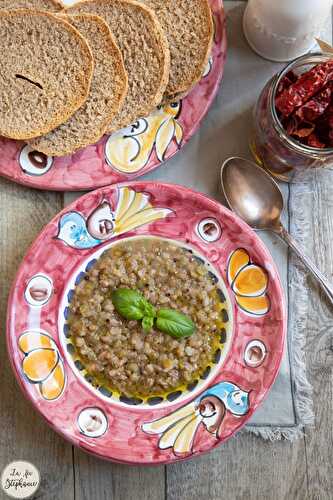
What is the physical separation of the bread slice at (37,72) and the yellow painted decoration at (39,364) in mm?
904

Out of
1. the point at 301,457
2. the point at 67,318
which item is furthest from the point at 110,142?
the point at 301,457

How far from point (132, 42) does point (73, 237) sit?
86 centimetres

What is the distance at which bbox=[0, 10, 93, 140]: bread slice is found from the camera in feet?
8.47

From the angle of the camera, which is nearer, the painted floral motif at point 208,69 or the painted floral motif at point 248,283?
the painted floral motif at point 248,283

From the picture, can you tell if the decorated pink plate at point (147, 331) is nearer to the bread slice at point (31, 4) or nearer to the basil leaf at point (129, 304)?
the basil leaf at point (129, 304)

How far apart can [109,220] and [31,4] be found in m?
0.96

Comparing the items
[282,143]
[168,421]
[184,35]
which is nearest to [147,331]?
[168,421]

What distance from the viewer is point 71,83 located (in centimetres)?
259

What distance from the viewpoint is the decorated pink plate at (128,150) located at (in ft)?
8.58

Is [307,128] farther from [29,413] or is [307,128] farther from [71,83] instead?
[29,413]

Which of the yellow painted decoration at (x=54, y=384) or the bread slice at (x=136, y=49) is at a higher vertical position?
the bread slice at (x=136, y=49)

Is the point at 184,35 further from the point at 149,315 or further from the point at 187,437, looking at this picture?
the point at 187,437

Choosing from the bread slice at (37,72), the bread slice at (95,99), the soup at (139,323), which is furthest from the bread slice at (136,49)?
the soup at (139,323)

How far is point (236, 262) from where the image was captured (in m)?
2.63
